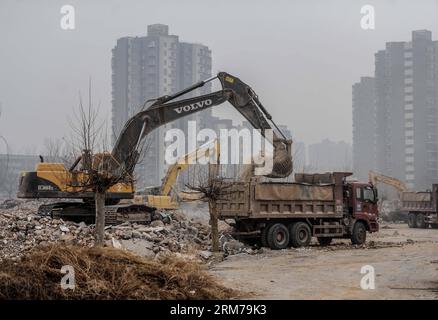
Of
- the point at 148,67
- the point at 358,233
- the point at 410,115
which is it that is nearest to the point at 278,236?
the point at 358,233

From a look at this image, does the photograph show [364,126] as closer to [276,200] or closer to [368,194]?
[368,194]

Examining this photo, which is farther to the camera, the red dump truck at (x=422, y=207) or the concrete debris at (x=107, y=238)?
the red dump truck at (x=422, y=207)

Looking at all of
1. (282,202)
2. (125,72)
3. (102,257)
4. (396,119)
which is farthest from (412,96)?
(102,257)

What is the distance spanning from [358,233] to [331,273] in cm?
909

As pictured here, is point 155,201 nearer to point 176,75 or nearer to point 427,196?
point 427,196

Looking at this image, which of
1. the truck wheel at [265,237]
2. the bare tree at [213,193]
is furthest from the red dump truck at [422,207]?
the bare tree at [213,193]

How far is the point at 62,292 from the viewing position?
408 inches

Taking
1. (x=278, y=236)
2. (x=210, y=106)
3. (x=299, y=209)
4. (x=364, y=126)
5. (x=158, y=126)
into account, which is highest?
(x=364, y=126)

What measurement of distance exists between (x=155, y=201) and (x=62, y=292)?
67.7 feet

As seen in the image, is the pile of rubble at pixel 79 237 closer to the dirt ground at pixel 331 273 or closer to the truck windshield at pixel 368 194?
the dirt ground at pixel 331 273

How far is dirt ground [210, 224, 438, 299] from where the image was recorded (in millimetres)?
12367

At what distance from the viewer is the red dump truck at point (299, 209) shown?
Result: 21.5 metres

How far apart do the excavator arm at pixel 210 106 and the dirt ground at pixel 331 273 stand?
3.39 m

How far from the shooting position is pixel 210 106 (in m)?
22.8
